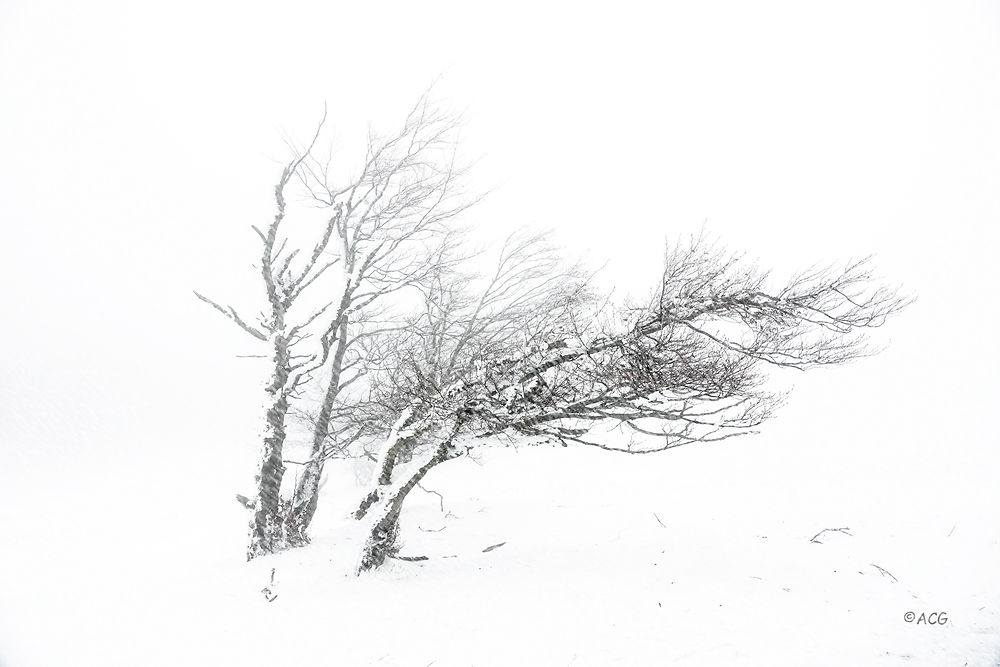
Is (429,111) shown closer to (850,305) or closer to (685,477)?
(850,305)

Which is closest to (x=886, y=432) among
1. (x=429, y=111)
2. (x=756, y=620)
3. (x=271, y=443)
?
(x=756, y=620)

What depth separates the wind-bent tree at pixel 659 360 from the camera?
621 centimetres

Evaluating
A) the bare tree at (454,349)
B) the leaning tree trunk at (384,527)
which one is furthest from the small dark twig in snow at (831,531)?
the leaning tree trunk at (384,527)

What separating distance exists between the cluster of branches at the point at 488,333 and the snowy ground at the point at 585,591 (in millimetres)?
1398

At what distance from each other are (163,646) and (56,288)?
60.1 m

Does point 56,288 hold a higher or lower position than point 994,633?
higher

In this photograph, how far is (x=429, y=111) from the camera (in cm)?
1027

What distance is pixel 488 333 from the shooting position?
420 inches

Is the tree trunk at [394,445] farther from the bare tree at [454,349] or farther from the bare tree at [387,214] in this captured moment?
the bare tree at [387,214]

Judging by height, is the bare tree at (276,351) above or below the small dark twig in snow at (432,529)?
above

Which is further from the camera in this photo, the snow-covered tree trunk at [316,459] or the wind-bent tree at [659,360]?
the snow-covered tree trunk at [316,459]

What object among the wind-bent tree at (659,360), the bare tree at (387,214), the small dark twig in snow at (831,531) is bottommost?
the small dark twig in snow at (831,531)

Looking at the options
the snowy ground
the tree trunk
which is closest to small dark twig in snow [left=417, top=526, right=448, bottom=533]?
the snowy ground

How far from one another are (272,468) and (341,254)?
16.8 ft
